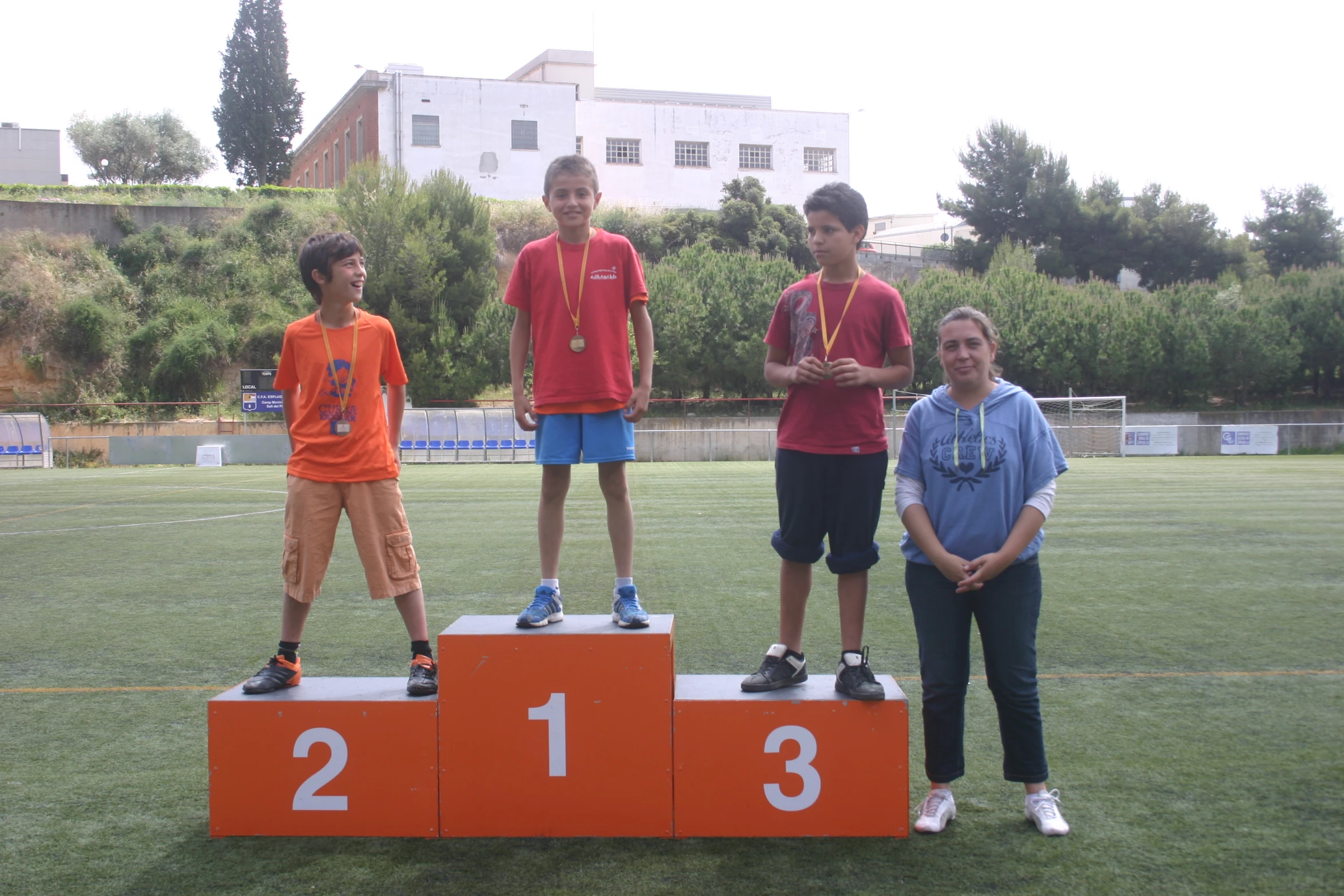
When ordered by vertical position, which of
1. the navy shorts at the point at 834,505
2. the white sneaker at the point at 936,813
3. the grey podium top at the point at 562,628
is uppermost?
the navy shorts at the point at 834,505

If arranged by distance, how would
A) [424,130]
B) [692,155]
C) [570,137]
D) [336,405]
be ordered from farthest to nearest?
[692,155] < [570,137] < [424,130] < [336,405]

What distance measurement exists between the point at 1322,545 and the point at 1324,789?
742cm

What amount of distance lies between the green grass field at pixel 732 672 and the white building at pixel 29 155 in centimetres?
6149

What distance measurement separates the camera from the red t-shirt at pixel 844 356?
3521 mm

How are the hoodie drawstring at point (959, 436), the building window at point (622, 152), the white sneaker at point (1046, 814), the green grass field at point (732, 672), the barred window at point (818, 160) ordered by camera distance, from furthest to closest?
the barred window at point (818, 160) < the building window at point (622, 152) < the hoodie drawstring at point (959, 436) < the white sneaker at point (1046, 814) < the green grass field at point (732, 672)

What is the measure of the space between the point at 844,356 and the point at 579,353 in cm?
98

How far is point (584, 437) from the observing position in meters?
3.81

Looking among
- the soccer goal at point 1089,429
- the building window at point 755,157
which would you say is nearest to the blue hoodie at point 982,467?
the soccer goal at point 1089,429

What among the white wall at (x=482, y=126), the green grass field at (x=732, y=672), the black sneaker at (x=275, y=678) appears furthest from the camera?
the white wall at (x=482, y=126)

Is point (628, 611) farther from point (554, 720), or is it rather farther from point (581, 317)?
point (581, 317)

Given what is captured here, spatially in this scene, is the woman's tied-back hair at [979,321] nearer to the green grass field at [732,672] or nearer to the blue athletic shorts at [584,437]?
the blue athletic shorts at [584,437]

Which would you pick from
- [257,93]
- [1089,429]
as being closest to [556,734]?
Answer: [1089,429]

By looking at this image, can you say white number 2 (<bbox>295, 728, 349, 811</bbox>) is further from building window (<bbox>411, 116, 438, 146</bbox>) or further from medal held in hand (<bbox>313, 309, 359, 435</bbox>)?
building window (<bbox>411, 116, 438, 146</bbox>)

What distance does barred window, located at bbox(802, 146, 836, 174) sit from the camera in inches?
2179
